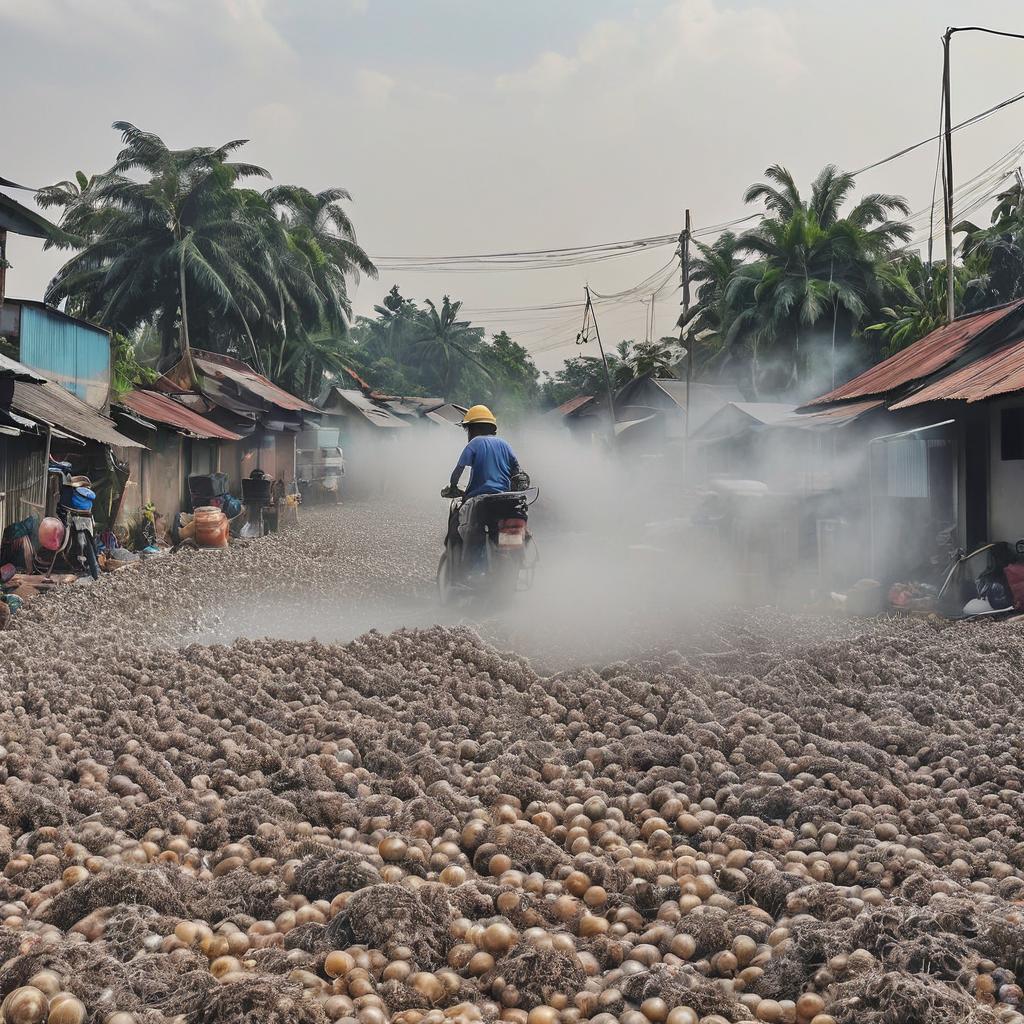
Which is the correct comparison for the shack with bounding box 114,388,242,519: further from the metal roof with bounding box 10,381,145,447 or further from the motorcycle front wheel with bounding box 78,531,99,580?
the motorcycle front wheel with bounding box 78,531,99,580

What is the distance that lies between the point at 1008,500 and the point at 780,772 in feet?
28.4

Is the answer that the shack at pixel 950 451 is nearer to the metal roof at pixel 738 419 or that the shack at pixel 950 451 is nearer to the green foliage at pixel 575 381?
the metal roof at pixel 738 419

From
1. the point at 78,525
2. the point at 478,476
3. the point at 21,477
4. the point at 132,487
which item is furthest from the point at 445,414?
the point at 478,476

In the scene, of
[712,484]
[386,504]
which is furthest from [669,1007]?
[386,504]

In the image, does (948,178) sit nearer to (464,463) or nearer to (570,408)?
(464,463)

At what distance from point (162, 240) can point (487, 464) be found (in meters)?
31.3

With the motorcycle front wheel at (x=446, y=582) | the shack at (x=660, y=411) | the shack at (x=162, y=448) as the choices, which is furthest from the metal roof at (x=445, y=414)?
the motorcycle front wheel at (x=446, y=582)

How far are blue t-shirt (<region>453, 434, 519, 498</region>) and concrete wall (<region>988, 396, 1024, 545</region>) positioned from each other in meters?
6.36

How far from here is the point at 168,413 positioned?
22609mm

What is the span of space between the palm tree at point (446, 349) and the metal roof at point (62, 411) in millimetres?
59076

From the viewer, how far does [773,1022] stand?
298 centimetres

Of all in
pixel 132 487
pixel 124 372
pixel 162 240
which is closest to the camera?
pixel 132 487

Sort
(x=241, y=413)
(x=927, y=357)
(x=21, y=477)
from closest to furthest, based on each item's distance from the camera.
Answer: (x=21, y=477)
(x=927, y=357)
(x=241, y=413)

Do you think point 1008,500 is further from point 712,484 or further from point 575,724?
point 575,724
